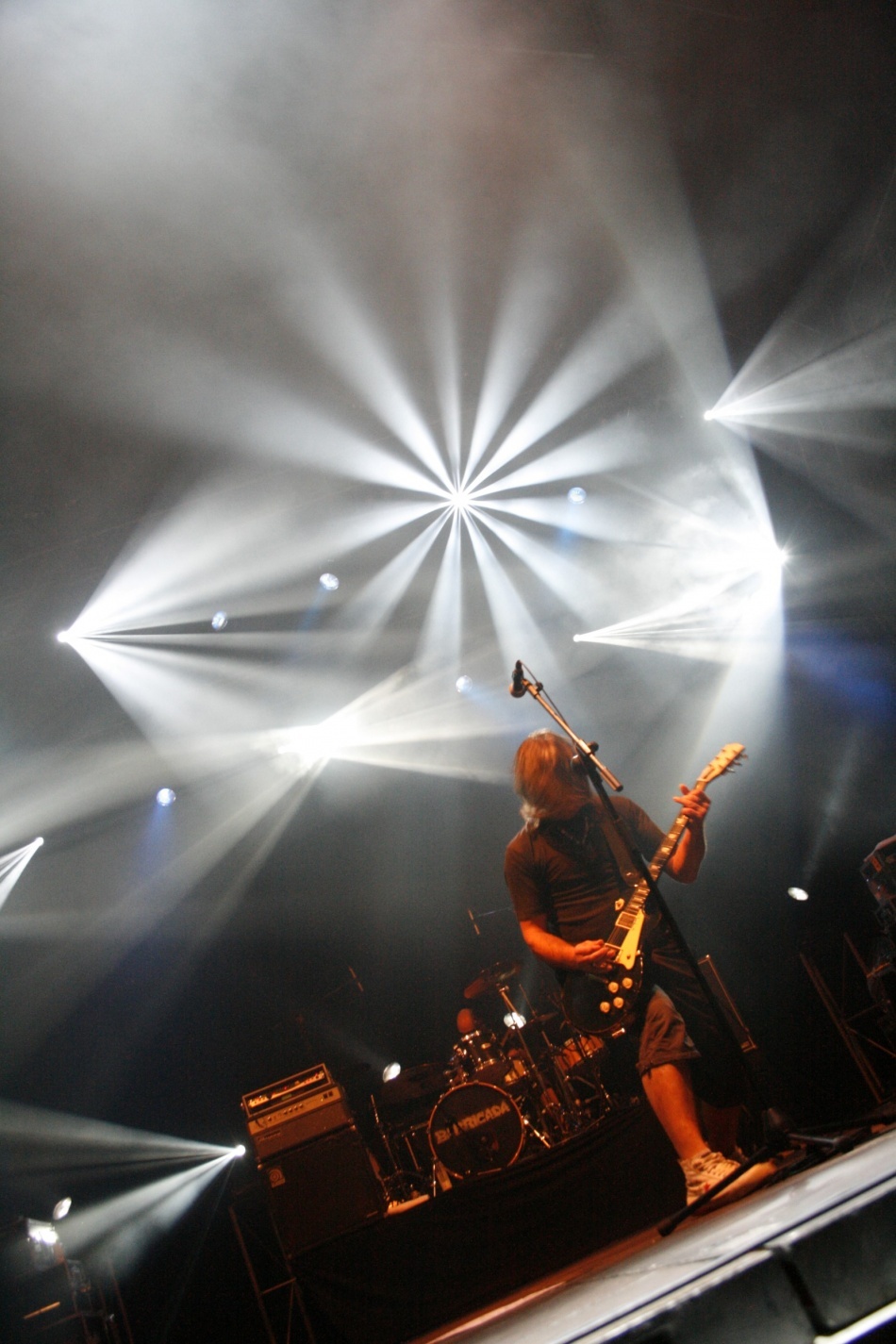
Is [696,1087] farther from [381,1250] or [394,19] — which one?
[394,19]

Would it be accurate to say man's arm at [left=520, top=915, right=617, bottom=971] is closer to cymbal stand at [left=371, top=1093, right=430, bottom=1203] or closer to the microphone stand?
the microphone stand

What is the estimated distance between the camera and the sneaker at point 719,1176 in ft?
6.14

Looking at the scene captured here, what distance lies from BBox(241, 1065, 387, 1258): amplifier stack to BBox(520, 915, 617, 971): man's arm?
4.25ft

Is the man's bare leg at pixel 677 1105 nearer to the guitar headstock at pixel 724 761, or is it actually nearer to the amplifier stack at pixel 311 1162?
the guitar headstock at pixel 724 761

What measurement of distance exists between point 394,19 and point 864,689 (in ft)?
18.3

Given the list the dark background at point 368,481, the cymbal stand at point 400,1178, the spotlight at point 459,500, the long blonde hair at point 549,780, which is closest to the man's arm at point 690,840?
the long blonde hair at point 549,780

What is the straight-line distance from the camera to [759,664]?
6859 mm

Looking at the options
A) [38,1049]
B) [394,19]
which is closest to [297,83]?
[394,19]

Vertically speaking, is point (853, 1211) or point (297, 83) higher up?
point (297, 83)

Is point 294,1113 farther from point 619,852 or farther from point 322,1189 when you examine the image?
point 619,852

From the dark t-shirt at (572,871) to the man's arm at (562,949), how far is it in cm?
3

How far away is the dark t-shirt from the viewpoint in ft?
8.49

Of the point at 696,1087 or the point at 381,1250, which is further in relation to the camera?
the point at 381,1250

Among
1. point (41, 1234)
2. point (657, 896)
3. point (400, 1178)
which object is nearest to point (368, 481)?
point (657, 896)
